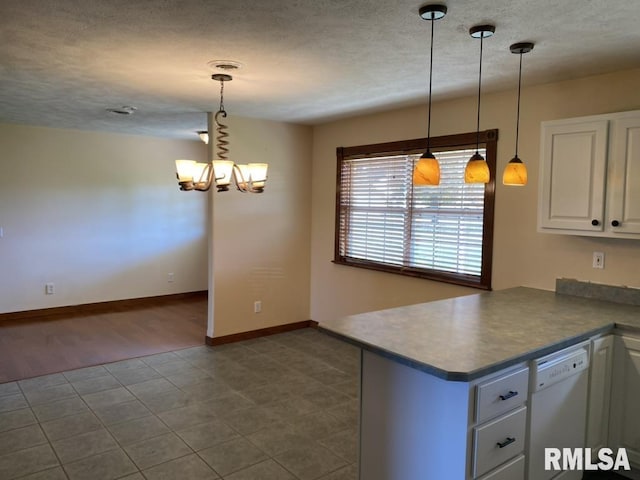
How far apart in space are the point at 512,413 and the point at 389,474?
0.62 meters

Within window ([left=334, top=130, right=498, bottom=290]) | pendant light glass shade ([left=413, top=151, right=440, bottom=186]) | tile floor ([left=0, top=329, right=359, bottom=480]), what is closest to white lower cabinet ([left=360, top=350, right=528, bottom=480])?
tile floor ([left=0, top=329, right=359, bottom=480])

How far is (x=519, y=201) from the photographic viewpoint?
11.7 ft

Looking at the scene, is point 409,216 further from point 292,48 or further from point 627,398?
point 627,398

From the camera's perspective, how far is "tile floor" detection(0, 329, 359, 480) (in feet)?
8.86

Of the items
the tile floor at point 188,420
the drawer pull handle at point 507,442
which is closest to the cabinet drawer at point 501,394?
the drawer pull handle at point 507,442

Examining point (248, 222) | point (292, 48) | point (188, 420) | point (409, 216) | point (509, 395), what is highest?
point (292, 48)

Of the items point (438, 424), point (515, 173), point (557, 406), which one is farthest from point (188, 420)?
point (515, 173)

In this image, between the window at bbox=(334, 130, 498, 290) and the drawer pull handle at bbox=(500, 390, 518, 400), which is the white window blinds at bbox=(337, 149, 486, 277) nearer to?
the window at bbox=(334, 130, 498, 290)

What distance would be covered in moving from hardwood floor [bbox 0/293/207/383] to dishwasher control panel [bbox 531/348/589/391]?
12.1 ft

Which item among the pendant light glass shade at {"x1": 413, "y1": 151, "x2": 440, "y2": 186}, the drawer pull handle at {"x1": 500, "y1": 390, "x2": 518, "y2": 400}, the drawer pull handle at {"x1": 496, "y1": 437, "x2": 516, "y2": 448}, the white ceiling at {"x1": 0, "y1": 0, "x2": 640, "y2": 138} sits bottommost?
the drawer pull handle at {"x1": 496, "y1": 437, "x2": 516, "y2": 448}

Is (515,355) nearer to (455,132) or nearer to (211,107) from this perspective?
(455,132)

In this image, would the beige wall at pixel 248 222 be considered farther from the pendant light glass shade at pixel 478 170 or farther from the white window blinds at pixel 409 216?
the pendant light glass shade at pixel 478 170

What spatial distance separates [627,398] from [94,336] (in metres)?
4.94

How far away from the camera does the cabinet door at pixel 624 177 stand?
2682 mm
